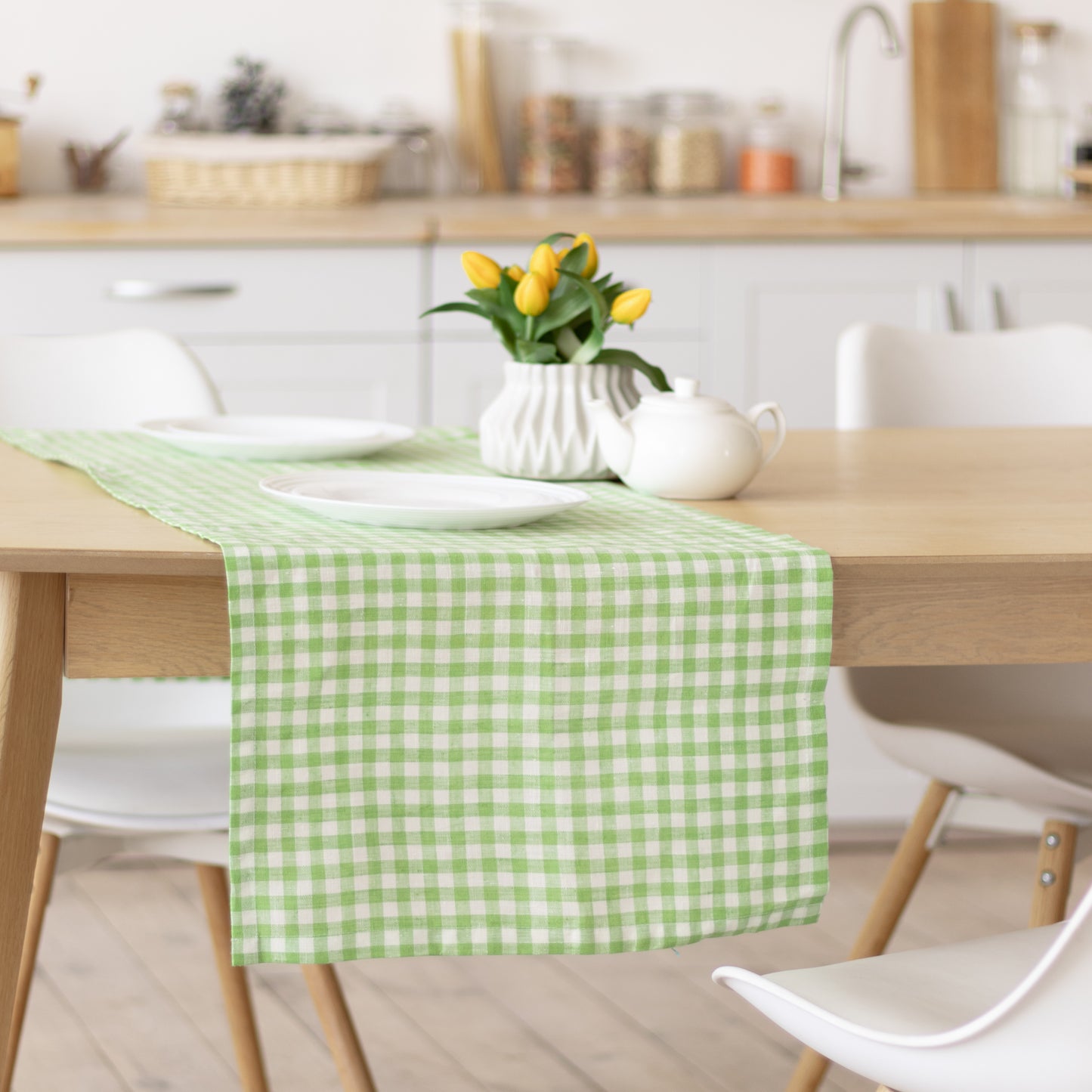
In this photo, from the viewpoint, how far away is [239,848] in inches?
42.8

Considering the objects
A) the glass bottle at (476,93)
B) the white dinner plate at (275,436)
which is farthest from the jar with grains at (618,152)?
the white dinner plate at (275,436)

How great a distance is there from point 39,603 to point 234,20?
8.23 feet

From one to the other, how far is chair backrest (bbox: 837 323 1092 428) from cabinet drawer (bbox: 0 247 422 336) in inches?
36.3

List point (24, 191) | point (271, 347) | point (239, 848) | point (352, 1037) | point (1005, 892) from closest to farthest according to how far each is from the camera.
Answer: point (239, 848)
point (352, 1037)
point (1005, 892)
point (271, 347)
point (24, 191)

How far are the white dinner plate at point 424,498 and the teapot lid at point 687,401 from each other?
106 mm

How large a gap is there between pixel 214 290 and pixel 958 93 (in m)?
1.67

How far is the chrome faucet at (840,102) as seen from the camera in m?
3.25

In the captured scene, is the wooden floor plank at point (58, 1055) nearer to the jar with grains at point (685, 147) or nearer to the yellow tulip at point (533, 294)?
the yellow tulip at point (533, 294)

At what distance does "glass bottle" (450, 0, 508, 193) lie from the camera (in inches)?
132

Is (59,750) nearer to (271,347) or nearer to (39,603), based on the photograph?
(39,603)

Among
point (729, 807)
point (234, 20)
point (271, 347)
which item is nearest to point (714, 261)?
point (271, 347)

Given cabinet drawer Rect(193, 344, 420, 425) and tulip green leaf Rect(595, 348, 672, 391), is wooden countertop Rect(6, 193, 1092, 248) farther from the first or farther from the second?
tulip green leaf Rect(595, 348, 672, 391)

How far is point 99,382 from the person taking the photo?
6.41 feet

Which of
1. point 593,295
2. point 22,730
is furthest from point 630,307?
point 22,730
